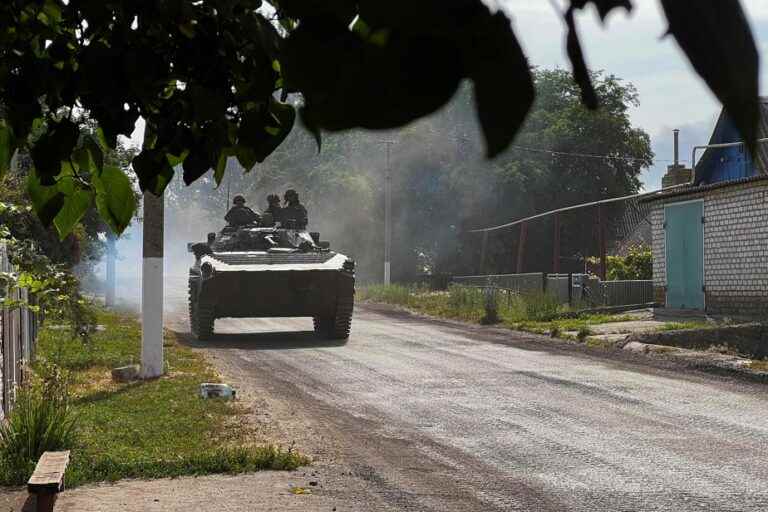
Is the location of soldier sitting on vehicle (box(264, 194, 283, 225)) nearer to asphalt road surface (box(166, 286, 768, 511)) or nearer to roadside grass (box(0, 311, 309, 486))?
asphalt road surface (box(166, 286, 768, 511))

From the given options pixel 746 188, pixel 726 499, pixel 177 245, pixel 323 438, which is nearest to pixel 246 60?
pixel 726 499

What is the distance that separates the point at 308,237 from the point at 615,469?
12701mm

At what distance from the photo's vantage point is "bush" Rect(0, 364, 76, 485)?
7.04m

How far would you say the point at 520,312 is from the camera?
2250 centimetres

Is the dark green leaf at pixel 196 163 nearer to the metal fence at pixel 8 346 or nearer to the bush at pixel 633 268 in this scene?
the metal fence at pixel 8 346

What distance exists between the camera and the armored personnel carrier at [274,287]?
54.9ft

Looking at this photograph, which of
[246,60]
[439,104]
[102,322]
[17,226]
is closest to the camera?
[439,104]

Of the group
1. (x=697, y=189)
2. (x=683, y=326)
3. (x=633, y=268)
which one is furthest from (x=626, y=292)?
(x=683, y=326)

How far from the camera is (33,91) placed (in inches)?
85.7

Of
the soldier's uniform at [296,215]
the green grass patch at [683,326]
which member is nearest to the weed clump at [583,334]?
the green grass patch at [683,326]

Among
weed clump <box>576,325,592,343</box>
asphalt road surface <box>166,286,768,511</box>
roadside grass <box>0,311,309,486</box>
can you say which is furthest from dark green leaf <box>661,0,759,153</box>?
weed clump <box>576,325,592,343</box>

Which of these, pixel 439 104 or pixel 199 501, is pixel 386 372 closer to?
pixel 199 501

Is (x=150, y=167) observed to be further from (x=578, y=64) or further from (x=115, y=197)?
(x=578, y=64)

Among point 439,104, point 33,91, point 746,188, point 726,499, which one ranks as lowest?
point 726,499
